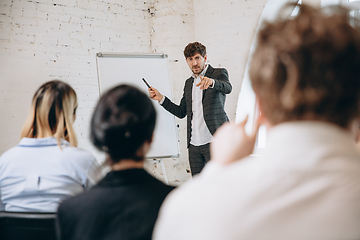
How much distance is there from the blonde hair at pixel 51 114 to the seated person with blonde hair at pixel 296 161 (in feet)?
2.73

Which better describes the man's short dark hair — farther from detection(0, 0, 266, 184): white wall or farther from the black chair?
the black chair

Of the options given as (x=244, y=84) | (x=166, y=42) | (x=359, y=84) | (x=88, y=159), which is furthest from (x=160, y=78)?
(x=359, y=84)

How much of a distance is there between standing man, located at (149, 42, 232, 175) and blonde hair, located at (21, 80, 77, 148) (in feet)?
5.50

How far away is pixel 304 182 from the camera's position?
0.38m

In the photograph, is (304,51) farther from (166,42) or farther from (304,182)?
(166,42)

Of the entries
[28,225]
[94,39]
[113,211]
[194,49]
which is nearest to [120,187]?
[113,211]

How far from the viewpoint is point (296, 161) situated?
38 cm

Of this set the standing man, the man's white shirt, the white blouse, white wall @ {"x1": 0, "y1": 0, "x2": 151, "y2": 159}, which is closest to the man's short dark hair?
the standing man

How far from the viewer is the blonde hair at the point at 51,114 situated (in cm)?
113

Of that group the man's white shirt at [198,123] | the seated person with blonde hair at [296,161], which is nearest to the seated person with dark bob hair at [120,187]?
the seated person with blonde hair at [296,161]

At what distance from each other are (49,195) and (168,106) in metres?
2.03

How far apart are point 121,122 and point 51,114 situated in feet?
1.67

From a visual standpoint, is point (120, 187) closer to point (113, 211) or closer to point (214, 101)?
point (113, 211)

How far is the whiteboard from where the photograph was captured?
10.5ft
